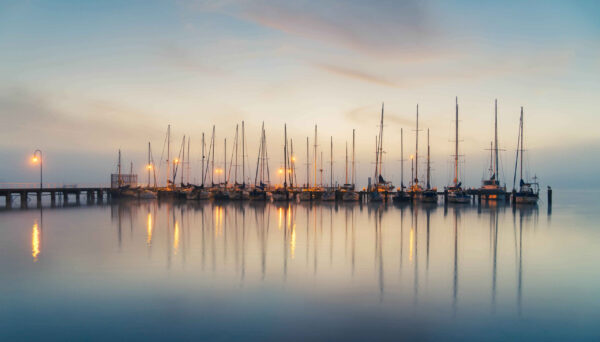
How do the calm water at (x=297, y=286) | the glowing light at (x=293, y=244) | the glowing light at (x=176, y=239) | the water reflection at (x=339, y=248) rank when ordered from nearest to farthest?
the calm water at (x=297, y=286) < the water reflection at (x=339, y=248) < the glowing light at (x=293, y=244) < the glowing light at (x=176, y=239)

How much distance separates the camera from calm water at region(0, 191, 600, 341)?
9.66m

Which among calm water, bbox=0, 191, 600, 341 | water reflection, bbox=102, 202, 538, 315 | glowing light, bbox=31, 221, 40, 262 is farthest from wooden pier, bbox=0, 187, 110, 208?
calm water, bbox=0, 191, 600, 341

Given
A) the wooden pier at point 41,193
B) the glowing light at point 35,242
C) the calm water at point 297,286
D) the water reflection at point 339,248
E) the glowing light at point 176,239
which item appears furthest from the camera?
the wooden pier at point 41,193

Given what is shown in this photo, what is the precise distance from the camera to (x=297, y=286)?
43.5 feet

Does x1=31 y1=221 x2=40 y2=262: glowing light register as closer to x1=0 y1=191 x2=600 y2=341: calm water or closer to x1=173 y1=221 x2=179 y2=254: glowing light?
x1=0 y1=191 x2=600 y2=341: calm water

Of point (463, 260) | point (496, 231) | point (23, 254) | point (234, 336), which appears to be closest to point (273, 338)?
point (234, 336)

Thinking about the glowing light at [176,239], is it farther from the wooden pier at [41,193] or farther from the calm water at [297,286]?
the wooden pier at [41,193]

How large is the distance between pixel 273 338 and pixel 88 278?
8568 millimetres

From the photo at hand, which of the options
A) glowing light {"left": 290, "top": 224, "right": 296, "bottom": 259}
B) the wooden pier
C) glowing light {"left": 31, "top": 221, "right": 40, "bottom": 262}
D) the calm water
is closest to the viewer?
the calm water

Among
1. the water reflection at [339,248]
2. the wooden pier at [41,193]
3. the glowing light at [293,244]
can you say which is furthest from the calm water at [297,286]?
the wooden pier at [41,193]

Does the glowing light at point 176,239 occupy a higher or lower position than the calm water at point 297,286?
lower

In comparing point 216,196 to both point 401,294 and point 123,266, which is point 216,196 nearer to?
point 123,266

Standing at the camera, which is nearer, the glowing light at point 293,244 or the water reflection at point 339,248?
the water reflection at point 339,248

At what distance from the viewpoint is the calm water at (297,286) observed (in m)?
9.66
